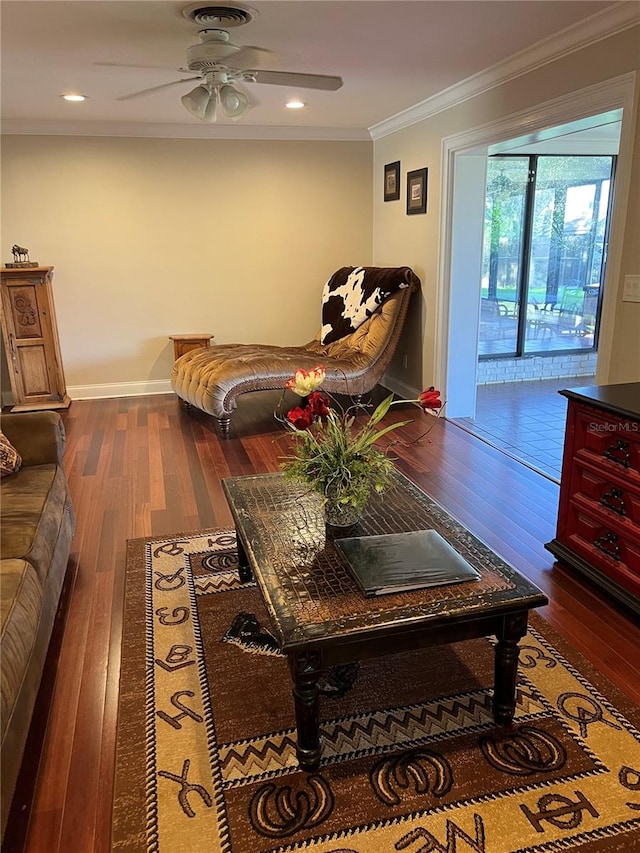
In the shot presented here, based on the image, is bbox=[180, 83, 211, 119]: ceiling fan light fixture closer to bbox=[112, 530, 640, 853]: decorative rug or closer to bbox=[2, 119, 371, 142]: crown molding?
bbox=[2, 119, 371, 142]: crown molding

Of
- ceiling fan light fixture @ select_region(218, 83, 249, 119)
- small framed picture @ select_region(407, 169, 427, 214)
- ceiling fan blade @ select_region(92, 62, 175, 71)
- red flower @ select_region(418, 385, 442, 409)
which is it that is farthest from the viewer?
small framed picture @ select_region(407, 169, 427, 214)

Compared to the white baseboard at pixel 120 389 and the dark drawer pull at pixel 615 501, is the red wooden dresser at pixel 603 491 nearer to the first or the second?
the dark drawer pull at pixel 615 501

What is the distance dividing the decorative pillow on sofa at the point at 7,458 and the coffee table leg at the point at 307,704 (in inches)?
62.0

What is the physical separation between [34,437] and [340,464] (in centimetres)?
152

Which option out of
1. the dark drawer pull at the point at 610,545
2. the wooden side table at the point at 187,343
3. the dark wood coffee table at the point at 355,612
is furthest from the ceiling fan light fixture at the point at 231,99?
the dark drawer pull at the point at 610,545

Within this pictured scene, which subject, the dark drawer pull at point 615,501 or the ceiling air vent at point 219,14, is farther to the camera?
the ceiling air vent at point 219,14

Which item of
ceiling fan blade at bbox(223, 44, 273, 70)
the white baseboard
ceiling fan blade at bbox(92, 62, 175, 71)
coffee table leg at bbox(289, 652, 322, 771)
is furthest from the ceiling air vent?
the white baseboard

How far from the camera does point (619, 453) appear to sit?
89.0 inches

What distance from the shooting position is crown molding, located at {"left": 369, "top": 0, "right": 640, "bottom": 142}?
2.68 metres

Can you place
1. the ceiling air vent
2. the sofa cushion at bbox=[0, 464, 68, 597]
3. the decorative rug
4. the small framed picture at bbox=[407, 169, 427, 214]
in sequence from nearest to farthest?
the decorative rug < the sofa cushion at bbox=[0, 464, 68, 597] < the ceiling air vent < the small framed picture at bbox=[407, 169, 427, 214]

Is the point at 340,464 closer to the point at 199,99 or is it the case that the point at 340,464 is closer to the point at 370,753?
the point at 370,753

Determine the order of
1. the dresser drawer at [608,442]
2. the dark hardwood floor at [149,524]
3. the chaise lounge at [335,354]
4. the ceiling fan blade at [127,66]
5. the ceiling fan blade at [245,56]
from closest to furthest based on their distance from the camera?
the dark hardwood floor at [149,524] < the dresser drawer at [608,442] < the ceiling fan blade at [245,56] < the ceiling fan blade at [127,66] < the chaise lounge at [335,354]

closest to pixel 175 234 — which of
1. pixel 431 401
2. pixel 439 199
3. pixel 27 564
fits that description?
pixel 439 199

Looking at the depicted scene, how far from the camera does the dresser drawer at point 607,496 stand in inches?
87.4
